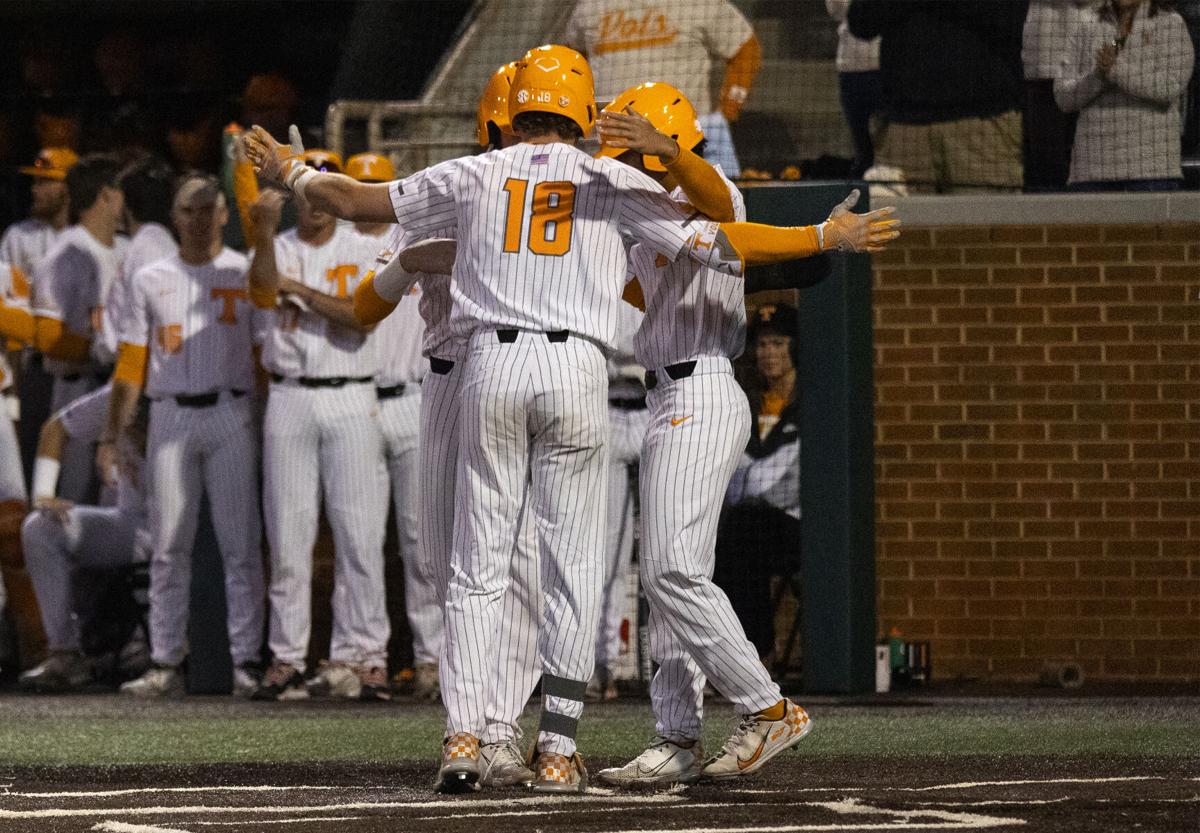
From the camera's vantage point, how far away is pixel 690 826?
473cm

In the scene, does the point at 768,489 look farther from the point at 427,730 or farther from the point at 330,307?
the point at 427,730

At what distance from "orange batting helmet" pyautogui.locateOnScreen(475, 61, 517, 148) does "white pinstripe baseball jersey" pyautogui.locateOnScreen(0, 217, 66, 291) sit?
6.04 metres

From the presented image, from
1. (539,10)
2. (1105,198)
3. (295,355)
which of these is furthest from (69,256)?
(1105,198)

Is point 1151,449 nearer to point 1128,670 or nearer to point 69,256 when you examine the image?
point 1128,670

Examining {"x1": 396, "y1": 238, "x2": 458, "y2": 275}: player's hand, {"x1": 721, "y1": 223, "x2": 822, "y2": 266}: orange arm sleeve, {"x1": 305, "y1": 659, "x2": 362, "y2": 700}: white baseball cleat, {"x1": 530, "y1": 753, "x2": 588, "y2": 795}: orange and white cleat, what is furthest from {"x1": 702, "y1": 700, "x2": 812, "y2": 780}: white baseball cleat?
{"x1": 305, "y1": 659, "x2": 362, "y2": 700}: white baseball cleat

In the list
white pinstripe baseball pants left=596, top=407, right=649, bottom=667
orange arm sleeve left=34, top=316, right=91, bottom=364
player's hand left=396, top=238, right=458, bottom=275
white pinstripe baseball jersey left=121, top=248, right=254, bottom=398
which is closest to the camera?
player's hand left=396, top=238, right=458, bottom=275

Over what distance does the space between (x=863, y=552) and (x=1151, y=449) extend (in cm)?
150

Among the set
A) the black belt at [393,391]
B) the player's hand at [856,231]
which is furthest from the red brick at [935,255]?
the player's hand at [856,231]

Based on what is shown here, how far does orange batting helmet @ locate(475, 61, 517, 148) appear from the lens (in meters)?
6.23

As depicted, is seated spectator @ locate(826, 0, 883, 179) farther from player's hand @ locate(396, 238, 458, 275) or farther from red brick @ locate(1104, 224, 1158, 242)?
player's hand @ locate(396, 238, 458, 275)

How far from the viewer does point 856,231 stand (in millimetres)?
5980

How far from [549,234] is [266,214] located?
4048 mm

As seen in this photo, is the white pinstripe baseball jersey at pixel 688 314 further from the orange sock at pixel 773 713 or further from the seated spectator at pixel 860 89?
the seated spectator at pixel 860 89

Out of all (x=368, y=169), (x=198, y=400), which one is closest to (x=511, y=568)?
(x=368, y=169)
